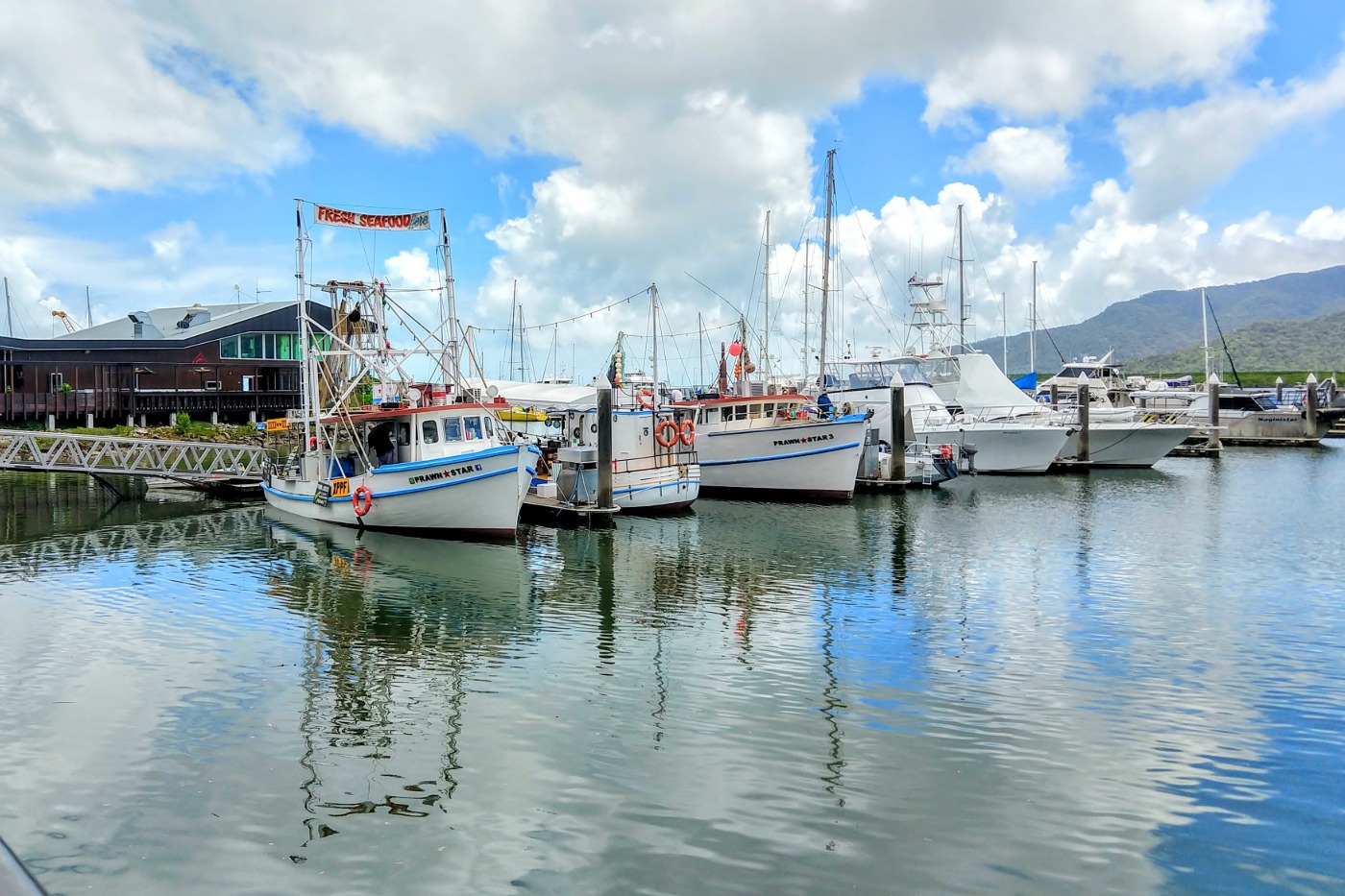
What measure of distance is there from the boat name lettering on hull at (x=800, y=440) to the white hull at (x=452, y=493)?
12457 mm

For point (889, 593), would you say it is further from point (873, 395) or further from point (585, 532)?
point (873, 395)

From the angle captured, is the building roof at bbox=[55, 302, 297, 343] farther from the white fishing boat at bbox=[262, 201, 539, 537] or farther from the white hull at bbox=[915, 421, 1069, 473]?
the white hull at bbox=[915, 421, 1069, 473]

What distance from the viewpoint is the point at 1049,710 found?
1070cm

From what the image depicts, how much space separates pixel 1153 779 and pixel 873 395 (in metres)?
37.2

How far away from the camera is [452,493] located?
23.1 m

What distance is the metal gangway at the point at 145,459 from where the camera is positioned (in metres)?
30.9

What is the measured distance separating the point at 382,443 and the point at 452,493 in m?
3.65

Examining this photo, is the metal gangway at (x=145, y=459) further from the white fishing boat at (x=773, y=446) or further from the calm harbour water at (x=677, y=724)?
the white fishing boat at (x=773, y=446)

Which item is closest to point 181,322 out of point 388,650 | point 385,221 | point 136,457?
point 136,457

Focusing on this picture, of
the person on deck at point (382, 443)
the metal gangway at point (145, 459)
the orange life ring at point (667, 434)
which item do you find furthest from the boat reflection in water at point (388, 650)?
the metal gangway at point (145, 459)

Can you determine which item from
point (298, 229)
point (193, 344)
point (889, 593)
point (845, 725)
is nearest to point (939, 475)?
point (889, 593)

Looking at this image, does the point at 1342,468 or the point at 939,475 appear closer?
the point at 939,475

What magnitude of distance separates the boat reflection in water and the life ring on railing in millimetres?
793

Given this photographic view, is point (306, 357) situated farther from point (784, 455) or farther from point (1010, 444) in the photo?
point (1010, 444)
